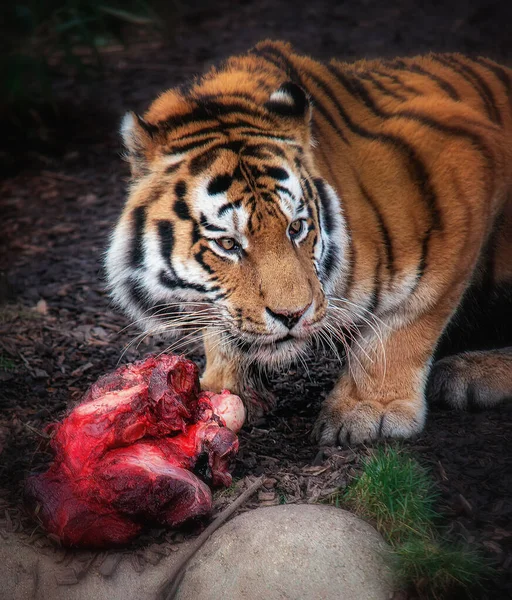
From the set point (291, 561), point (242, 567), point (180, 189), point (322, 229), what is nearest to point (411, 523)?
point (291, 561)

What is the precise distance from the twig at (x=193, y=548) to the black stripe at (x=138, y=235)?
86cm

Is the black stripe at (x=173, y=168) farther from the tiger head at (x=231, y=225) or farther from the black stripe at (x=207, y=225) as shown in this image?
the black stripe at (x=207, y=225)

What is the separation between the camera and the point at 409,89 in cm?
330

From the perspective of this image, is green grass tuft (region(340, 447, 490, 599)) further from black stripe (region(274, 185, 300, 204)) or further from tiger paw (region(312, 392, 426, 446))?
black stripe (region(274, 185, 300, 204))

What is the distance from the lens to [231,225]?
2564 mm

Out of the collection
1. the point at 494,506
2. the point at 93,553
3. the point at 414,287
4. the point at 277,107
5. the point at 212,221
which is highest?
the point at 277,107

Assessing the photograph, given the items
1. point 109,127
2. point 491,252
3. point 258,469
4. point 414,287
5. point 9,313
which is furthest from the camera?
point 109,127

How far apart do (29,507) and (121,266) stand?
0.90 meters

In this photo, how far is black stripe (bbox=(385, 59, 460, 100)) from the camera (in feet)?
11.0

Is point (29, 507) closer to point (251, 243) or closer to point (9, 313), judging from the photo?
point (251, 243)

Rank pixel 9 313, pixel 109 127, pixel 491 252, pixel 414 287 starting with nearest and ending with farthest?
pixel 414 287 < pixel 491 252 < pixel 9 313 < pixel 109 127

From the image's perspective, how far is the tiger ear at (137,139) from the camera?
2721mm

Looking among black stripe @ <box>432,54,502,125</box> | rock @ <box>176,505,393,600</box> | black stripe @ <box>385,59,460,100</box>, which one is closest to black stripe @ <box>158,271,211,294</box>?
rock @ <box>176,505,393,600</box>

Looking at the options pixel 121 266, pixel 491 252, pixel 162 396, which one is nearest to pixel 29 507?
pixel 162 396
